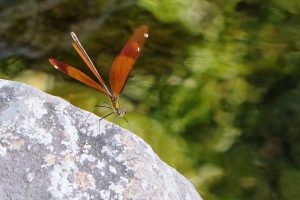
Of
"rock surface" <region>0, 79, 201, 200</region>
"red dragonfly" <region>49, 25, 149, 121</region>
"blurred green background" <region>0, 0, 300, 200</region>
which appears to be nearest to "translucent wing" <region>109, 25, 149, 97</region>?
"red dragonfly" <region>49, 25, 149, 121</region>

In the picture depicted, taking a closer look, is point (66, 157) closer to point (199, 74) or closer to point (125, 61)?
point (125, 61)

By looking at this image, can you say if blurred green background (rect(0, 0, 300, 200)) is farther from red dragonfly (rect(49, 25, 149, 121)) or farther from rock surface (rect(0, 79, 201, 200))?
rock surface (rect(0, 79, 201, 200))

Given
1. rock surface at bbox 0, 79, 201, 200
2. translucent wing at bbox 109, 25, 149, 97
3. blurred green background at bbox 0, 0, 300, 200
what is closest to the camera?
rock surface at bbox 0, 79, 201, 200

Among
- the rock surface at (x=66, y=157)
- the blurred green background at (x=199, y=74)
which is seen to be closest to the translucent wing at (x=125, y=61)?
the rock surface at (x=66, y=157)

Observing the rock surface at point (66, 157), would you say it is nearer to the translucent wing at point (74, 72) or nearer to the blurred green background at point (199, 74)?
the translucent wing at point (74, 72)

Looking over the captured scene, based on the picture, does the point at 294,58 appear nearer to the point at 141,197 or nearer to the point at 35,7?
the point at 35,7

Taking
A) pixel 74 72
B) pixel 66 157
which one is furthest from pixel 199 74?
pixel 66 157
